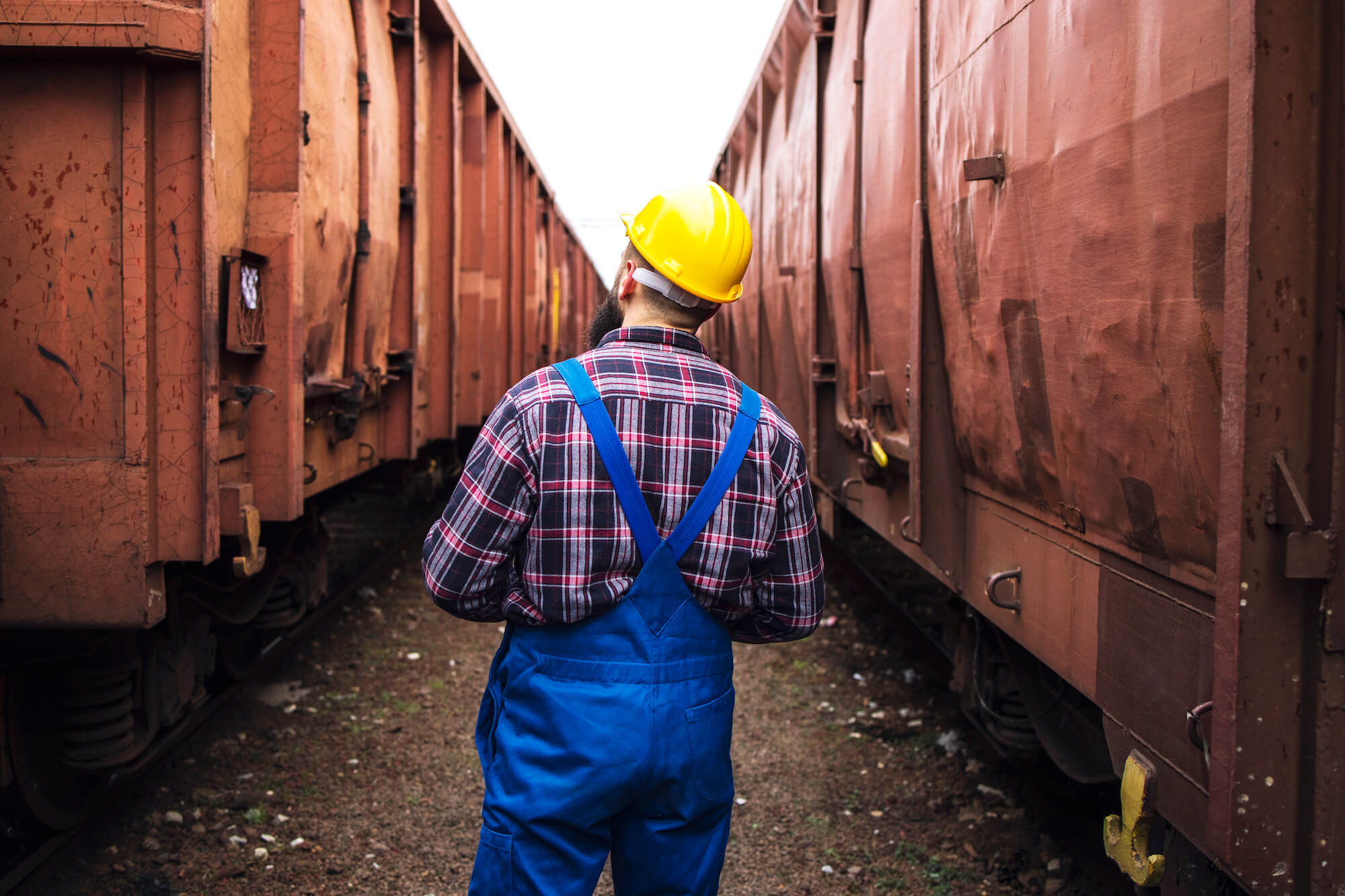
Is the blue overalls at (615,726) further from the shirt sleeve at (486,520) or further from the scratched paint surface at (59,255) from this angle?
the scratched paint surface at (59,255)

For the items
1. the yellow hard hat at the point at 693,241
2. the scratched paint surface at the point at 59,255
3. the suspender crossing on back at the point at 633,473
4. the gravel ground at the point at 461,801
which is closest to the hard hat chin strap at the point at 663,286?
the yellow hard hat at the point at 693,241

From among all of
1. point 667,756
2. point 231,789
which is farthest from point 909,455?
point 231,789

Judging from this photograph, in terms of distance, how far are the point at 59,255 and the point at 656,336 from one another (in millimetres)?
1896

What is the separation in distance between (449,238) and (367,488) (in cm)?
184

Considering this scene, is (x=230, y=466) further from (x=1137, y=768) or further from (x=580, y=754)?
(x=1137, y=768)

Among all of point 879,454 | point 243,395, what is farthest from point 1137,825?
point 243,395

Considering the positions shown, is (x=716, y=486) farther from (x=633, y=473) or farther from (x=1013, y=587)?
(x=1013, y=587)

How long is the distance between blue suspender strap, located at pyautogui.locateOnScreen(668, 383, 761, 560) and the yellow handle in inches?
86.6

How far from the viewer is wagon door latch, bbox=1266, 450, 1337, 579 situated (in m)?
1.53

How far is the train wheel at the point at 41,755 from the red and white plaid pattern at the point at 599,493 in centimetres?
220

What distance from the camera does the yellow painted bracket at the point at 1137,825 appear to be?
2.08 m

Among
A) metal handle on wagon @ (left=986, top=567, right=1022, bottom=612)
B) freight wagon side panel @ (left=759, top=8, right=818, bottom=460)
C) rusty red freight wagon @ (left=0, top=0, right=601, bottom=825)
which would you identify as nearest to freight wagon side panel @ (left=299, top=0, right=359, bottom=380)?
rusty red freight wagon @ (left=0, top=0, right=601, bottom=825)

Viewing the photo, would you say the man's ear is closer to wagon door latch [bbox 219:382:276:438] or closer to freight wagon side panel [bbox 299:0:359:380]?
wagon door latch [bbox 219:382:276:438]

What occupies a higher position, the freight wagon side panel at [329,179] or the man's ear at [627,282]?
the freight wagon side panel at [329,179]
